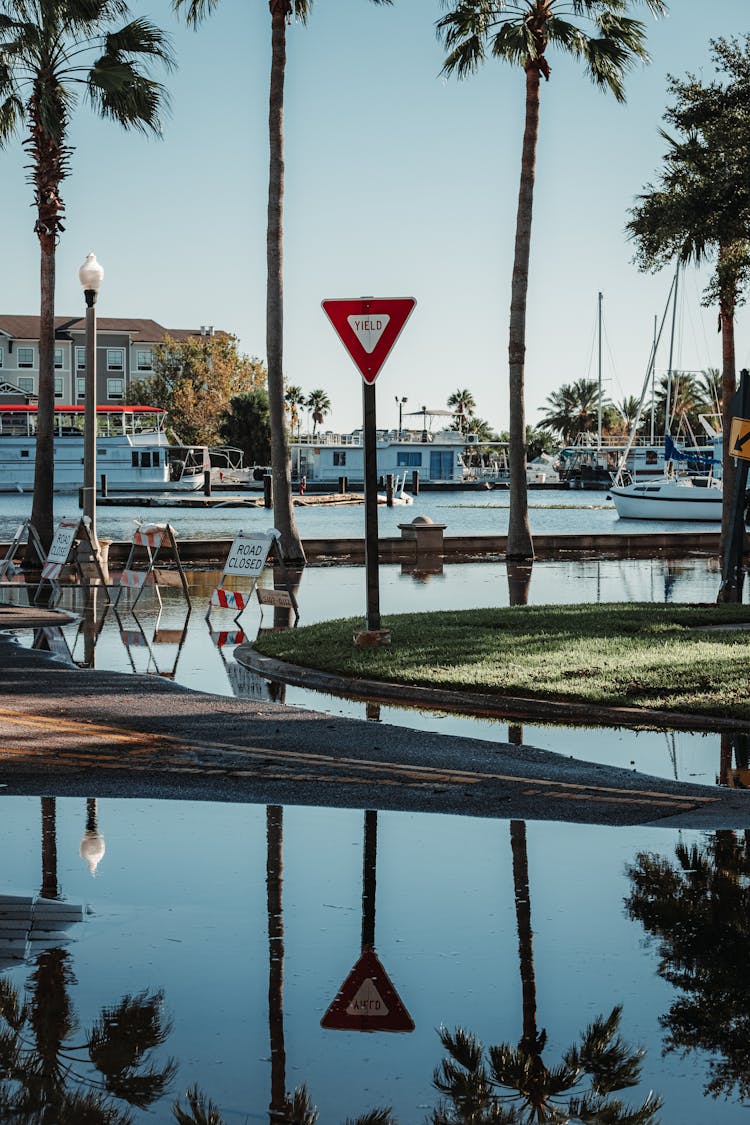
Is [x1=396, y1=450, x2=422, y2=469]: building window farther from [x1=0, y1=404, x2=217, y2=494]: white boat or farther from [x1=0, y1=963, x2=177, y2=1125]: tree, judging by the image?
[x1=0, y1=963, x2=177, y2=1125]: tree

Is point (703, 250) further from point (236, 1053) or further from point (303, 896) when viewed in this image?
point (236, 1053)

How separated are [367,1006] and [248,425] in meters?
115

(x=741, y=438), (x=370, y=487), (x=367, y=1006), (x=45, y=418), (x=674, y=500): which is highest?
(x=45, y=418)

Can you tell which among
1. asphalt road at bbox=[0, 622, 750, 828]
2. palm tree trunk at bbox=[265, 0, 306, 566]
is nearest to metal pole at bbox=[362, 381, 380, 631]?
asphalt road at bbox=[0, 622, 750, 828]

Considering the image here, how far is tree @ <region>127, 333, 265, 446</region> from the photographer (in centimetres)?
11488

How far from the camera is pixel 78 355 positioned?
454 ft

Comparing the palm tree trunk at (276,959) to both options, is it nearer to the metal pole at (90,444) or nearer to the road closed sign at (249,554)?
the road closed sign at (249,554)

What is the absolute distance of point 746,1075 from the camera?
450 cm

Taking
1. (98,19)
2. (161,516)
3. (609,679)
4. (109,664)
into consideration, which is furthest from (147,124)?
(161,516)

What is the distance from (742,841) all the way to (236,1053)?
3.56m

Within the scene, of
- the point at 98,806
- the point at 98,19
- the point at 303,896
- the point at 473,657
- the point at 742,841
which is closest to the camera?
the point at 303,896

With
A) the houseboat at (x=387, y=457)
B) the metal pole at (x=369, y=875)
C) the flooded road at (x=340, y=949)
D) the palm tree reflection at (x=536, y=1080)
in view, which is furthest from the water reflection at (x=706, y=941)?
the houseboat at (x=387, y=457)

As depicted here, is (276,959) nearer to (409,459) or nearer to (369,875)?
(369,875)

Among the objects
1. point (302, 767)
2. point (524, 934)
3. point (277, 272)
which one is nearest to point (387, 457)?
point (277, 272)
